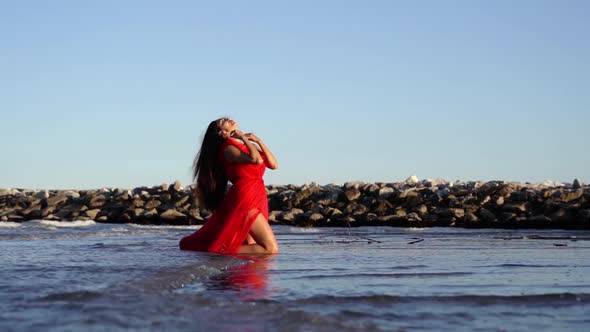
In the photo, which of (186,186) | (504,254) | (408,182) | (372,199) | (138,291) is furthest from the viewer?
(186,186)

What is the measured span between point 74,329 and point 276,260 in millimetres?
3666

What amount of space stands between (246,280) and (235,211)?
259cm

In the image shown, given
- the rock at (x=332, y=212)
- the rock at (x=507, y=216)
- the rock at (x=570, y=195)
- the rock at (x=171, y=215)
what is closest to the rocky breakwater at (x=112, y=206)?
the rock at (x=171, y=215)

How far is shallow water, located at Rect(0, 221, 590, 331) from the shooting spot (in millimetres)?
3654

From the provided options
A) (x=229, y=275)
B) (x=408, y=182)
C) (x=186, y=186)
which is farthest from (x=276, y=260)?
(x=186, y=186)

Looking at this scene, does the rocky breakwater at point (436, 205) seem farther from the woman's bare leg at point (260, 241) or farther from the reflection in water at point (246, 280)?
the reflection in water at point (246, 280)

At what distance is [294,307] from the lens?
4059 millimetres

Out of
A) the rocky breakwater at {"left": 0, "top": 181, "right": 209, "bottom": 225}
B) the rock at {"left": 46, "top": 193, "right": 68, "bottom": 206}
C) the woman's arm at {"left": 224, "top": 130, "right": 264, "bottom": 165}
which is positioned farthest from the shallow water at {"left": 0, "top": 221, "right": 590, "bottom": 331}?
the rock at {"left": 46, "top": 193, "right": 68, "bottom": 206}

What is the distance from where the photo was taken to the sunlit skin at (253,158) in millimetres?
7795

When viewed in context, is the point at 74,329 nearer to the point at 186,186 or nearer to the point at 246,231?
the point at 246,231

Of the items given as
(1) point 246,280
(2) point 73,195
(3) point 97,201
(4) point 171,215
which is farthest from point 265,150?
(2) point 73,195

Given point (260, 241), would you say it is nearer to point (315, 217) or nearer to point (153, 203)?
point (315, 217)

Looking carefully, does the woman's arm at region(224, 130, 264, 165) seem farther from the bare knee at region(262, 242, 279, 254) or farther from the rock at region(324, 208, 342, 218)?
the rock at region(324, 208, 342, 218)

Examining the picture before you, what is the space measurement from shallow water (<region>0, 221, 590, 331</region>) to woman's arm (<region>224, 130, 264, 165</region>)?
1072 millimetres
